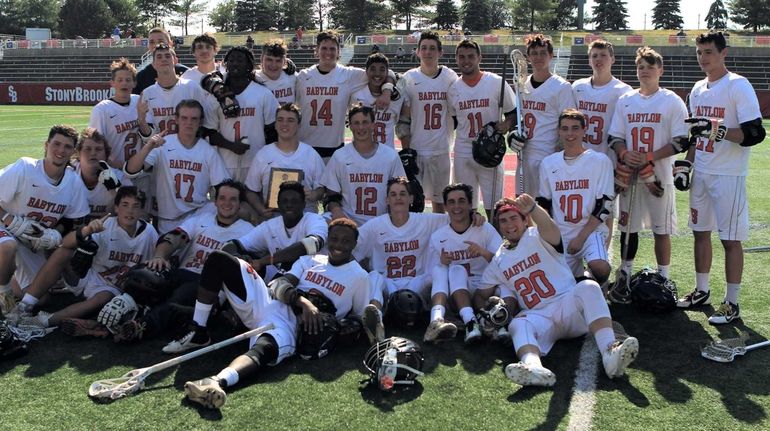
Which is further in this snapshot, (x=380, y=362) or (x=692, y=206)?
(x=692, y=206)

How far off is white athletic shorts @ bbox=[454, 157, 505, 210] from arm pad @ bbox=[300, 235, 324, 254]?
205cm

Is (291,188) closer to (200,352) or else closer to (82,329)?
(200,352)

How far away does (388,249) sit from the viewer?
5488 mm

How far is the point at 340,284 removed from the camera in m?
4.75

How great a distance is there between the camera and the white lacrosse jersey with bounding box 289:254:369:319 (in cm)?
475

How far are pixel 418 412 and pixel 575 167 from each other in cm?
259

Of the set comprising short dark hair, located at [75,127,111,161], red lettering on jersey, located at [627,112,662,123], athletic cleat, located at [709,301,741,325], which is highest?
red lettering on jersey, located at [627,112,662,123]

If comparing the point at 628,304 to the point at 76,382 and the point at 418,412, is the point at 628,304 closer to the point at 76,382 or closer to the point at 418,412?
the point at 418,412

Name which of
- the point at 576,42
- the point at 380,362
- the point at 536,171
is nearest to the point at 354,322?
the point at 380,362

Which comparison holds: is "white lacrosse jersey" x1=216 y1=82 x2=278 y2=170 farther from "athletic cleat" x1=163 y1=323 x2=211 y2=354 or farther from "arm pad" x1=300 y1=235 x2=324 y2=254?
"athletic cleat" x1=163 y1=323 x2=211 y2=354

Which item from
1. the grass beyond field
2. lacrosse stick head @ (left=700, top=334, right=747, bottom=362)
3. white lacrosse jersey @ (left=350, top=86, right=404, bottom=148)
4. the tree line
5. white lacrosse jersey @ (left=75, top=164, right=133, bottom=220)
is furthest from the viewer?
the tree line

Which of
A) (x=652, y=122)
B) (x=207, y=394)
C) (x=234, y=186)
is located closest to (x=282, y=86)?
(x=234, y=186)

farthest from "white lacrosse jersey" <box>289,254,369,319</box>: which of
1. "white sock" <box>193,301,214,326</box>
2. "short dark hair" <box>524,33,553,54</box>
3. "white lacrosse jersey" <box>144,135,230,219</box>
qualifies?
"short dark hair" <box>524,33,553,54</box>

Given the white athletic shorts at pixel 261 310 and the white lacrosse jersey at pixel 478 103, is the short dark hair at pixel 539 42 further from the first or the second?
the white athletic shorts at pixel 261 310
